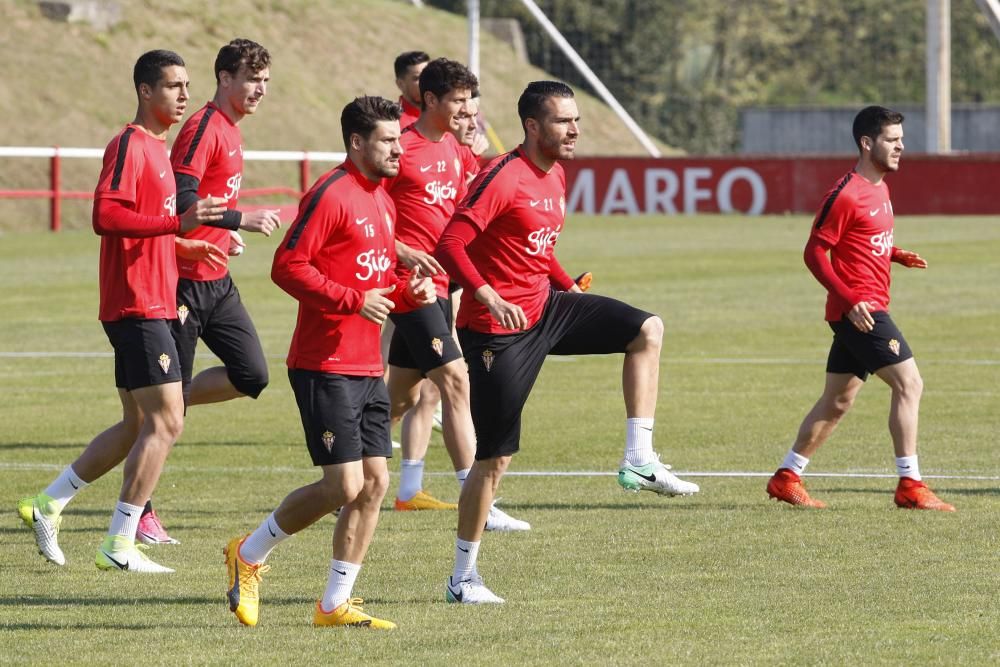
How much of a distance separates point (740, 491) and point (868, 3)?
69.7 meters

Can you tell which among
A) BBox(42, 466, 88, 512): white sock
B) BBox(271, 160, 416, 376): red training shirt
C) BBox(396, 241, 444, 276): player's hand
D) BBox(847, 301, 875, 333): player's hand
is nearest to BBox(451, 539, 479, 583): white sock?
A: BBox(271, 160, 416, 376): red training shirt

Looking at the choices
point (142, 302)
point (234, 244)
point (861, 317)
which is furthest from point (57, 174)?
point (142, 302)

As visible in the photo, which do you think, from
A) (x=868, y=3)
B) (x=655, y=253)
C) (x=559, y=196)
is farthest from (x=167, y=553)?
(x=868, y=3)

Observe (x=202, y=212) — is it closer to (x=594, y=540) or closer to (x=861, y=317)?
(x=594, y=540)

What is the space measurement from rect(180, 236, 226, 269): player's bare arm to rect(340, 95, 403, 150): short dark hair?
2115 millimetres

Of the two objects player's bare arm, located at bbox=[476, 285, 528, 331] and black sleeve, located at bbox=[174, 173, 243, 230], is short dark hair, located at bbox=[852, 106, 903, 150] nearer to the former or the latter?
player's bare arm, located at bbox=[476, 285, 528, 331]

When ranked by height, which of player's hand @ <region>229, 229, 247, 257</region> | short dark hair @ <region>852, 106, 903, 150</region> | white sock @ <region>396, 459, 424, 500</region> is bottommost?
white sock @ <region>396, 459, 424, 500</region>

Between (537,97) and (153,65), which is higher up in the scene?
(153,65)

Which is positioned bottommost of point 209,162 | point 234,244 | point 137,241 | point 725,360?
point 725,360

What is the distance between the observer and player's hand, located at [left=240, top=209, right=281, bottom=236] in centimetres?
873

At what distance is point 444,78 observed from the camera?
9867mm

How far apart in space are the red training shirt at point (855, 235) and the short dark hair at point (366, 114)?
3.70 meters

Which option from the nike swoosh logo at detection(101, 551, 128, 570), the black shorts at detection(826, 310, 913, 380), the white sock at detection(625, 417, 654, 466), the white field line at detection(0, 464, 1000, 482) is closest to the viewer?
the nike swoosh logo at detection(101, 551, 128, 570)

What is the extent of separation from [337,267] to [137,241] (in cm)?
179
